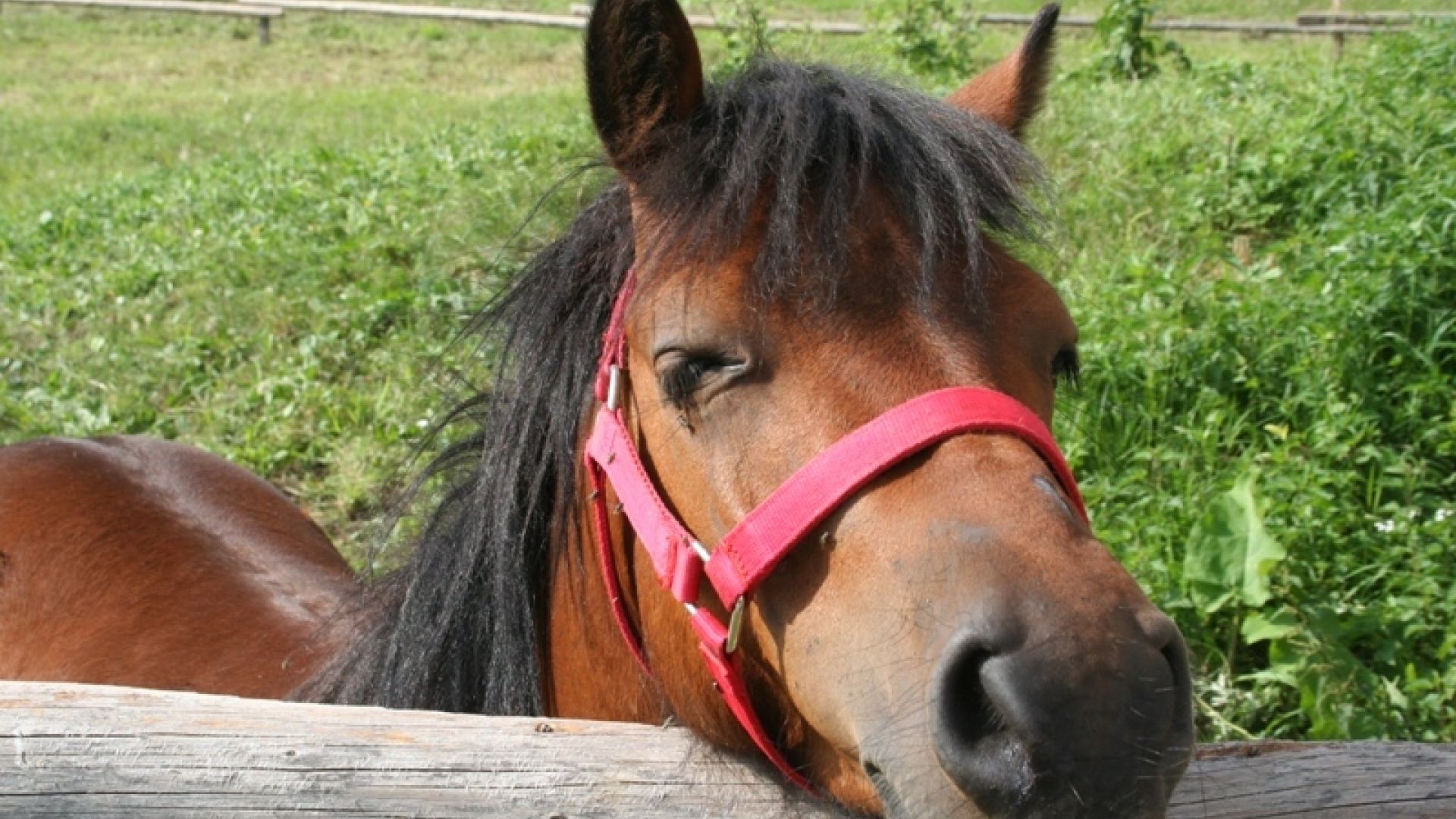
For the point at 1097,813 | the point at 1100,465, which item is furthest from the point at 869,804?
the point at 1100,465

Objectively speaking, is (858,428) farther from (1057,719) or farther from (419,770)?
(419,770)

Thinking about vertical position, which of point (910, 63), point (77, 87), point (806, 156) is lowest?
point (77, 87)

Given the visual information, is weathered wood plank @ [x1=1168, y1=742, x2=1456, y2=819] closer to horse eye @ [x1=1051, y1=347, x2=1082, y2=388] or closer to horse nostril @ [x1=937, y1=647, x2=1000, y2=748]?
horse nostril @ [x1=937, y1=647, x2=1000, y2=748]

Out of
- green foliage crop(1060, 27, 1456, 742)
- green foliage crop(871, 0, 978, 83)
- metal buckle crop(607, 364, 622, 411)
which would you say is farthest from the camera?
green foliage crop(871, 0, 978, 83)

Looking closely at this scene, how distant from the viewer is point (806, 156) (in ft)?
6.57

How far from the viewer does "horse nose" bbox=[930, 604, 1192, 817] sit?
4.84 feet

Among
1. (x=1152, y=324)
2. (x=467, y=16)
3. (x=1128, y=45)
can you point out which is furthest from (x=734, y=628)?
(x=467, y=16)

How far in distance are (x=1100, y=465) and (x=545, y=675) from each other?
8.21 ft

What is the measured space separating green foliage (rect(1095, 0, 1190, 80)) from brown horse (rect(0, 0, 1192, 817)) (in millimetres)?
7245

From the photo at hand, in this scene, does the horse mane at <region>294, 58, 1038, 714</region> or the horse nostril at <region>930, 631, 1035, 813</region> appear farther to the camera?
the horse mane at <region>294, 58, 1038, 714</region>

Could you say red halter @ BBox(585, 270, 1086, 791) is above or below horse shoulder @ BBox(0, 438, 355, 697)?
above

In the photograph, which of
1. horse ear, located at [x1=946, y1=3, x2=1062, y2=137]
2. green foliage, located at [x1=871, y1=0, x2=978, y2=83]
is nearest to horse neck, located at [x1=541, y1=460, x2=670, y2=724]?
horse ear, located at [x1=946, y1=3, x2=1062, y2=137]

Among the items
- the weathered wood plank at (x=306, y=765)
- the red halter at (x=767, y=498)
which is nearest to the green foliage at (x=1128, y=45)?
the red halter at (x=767, y=498)

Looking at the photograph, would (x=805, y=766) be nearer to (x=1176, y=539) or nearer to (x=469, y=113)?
(x=1176, y=539)
